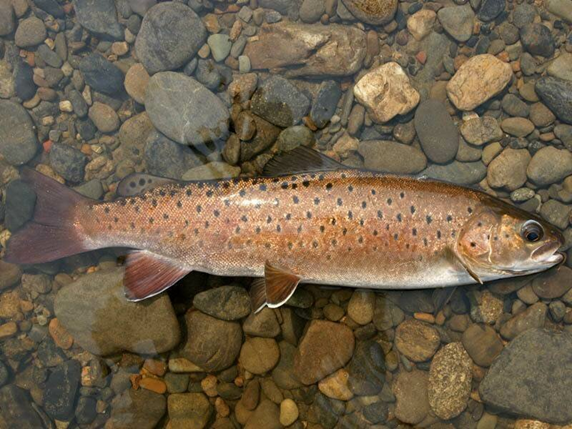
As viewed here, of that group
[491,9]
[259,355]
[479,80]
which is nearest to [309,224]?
[259,355]

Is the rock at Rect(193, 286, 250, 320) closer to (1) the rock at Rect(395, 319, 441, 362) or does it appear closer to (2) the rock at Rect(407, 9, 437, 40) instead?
(1) the rock at Rect(395, 319, 441, 362)

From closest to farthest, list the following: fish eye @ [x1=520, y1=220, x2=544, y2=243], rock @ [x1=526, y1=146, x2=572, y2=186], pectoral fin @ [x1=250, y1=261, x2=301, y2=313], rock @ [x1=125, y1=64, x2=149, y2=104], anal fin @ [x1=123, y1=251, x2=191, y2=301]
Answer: fish eye @ [x1=520, y1=220, x2=544, y2=243] → pectoral fin @ [x1=250, y1=261, x2=301, y2=313] → anal fin @ [x1=123, y1=251, x2=191, y2=301] → rock @ [x1=526, y1=146, x2=572, y2=186] → rock @ [x1=125, y1=64, x2=149, y2=104]

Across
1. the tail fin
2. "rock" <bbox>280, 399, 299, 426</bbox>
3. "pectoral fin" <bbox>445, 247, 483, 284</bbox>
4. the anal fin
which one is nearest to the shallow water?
"rock" <bbox>280, 399, 299, 426</bbox>

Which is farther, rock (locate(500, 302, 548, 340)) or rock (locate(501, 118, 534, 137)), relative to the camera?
rock (locate(501, 118, 534, 137))

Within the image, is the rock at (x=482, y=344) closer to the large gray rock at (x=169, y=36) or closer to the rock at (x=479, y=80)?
the rock at (x=479, y=80)

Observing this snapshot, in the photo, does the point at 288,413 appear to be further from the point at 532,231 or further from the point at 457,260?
the point at 532,231

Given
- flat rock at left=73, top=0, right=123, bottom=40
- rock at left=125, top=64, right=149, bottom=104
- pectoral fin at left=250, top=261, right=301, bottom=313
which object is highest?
flat rock at left=73, top=0, right=123, bottom=40

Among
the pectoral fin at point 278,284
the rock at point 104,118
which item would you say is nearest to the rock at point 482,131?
the pectoral fin at point 278,284

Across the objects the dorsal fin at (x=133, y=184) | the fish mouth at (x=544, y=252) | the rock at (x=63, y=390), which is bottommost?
the rock at (x=63, y=390)
